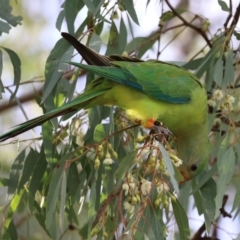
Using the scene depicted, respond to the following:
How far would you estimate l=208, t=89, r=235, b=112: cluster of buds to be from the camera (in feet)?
8.08

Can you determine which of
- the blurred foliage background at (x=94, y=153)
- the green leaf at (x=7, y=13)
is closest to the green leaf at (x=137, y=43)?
the blurred foliage background at (x=94, y=153)

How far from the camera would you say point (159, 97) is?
2.45 meters

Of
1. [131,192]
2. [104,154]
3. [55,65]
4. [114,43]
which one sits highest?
→ [114,43]

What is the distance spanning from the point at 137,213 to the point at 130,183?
0.10 m

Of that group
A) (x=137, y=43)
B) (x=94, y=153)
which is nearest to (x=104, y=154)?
(x=94, y=153)

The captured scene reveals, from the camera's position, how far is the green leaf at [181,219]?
2.09 metres

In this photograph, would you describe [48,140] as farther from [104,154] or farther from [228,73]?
[228,73]

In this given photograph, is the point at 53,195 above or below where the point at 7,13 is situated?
below

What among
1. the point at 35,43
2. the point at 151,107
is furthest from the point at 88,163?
the point at 35,43

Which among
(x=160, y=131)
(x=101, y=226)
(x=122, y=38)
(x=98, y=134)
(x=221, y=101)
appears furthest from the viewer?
(x=122, y=38)

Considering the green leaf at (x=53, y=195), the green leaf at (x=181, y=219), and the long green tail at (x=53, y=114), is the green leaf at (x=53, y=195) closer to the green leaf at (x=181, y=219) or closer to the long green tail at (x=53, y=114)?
the long green tail at (x=53, y=114)

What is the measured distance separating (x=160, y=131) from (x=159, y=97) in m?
0.24

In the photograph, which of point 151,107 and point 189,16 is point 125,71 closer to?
point 151,107

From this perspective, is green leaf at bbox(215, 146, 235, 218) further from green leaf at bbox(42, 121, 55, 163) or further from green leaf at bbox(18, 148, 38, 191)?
green leaf at bbox(18, 148, 38, 191)
